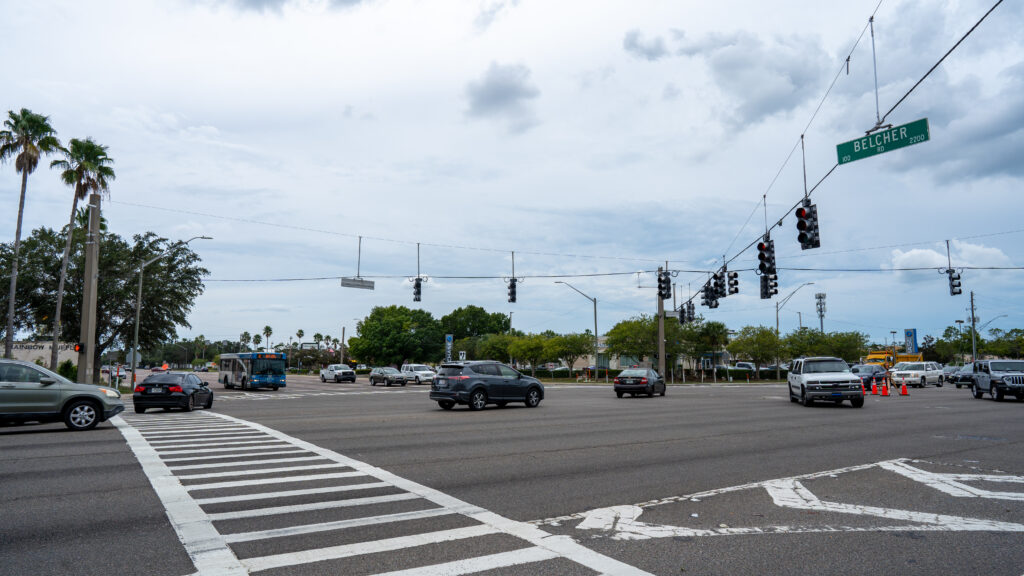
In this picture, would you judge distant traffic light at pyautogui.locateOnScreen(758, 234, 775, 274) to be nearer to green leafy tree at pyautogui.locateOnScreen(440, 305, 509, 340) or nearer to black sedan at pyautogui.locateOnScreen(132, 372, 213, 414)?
black sedan at pyautogui.locateOnScreen(132, 372, 213, 414)

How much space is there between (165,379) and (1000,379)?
103 ft

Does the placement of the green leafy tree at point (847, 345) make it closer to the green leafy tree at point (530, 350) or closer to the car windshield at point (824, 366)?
the green leafy tree at point (530, 350)

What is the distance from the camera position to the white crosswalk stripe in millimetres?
5137

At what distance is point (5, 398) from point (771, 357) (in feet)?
223

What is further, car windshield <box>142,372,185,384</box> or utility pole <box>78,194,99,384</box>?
utility pole <box>78,194,99,384</box>

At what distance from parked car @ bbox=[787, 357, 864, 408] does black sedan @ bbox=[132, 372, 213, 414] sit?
21298 mm

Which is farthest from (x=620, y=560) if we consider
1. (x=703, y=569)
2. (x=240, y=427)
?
(x=240, y=427)

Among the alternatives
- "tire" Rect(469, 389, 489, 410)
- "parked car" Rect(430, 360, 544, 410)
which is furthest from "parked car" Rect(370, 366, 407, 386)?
"tire" Rect(469, 389, 489, 410)

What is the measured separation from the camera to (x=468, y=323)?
417 ft

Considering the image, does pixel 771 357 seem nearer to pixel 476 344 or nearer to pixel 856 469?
pixel 476 344

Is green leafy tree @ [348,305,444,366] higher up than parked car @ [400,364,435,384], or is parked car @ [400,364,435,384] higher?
green leafy tree @ [348,305,444,366]

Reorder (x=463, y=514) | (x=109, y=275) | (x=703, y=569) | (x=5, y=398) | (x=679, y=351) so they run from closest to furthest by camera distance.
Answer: (x=703, y=569) < (x=463, y=514) < (x=5, y=398) < (x=109, y=275) < (x=679, y=351)

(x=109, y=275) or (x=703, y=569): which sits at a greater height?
(x=109, y=275)

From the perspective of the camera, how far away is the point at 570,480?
8516 mm
